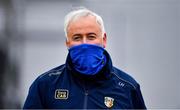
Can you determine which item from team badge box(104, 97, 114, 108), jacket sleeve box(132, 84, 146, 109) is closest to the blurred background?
jacket sleeve box(132, 84, 146, 109)

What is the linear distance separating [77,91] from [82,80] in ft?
0.17

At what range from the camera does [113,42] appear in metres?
4.23

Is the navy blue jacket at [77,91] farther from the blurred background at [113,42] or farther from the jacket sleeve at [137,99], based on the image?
the blurred background at [113,42]

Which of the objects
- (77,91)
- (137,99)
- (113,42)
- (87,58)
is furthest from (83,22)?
(113,42)

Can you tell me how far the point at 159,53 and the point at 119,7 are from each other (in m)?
0.49

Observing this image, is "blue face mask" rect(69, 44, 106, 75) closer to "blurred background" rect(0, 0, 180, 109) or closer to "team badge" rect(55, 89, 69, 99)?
"team badge" rect(55, 89, 69, 99)

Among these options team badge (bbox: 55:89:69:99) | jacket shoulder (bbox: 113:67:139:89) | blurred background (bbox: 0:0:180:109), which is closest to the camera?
team badge (bbox: 55:89:69:99)

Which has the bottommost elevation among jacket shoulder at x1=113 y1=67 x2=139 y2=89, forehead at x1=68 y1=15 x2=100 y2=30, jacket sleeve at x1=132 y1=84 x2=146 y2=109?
jacket sleeve at x1=132 y1=84 x2=146 y2=109

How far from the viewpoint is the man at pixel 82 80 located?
2.24 meters

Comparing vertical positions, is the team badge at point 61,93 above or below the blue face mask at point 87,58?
below

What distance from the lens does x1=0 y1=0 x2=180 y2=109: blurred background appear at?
4246 mm

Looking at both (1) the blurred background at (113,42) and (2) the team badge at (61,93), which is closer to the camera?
(2) the team badge at (61,93)

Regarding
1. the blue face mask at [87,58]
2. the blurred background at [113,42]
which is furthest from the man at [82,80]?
the blurred background at [113,42]

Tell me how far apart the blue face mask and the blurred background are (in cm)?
188
